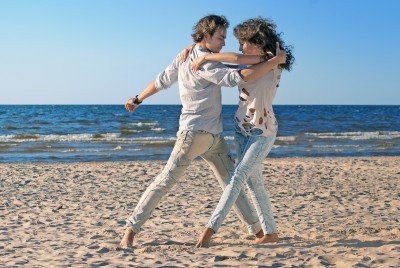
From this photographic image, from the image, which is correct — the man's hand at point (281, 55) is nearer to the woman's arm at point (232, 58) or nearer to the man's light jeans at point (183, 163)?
the woman's arm at point (232, 58)

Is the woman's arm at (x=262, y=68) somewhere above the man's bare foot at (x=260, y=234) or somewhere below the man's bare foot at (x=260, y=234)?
above

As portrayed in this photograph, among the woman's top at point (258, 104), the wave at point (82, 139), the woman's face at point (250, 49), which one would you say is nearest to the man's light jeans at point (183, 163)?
the woman's top at point (258, 104)

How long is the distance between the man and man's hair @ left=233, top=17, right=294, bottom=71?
0.51ft

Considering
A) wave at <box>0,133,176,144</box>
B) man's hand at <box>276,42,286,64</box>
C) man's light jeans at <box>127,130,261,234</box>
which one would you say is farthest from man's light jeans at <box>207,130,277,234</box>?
wave at <box>0,133,176,144</box>

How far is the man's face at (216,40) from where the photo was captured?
4684 mm

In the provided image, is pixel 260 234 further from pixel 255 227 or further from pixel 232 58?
pixel 232 58

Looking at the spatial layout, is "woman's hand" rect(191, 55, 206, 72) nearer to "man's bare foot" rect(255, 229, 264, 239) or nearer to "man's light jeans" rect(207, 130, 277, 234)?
"man's light jeans" rect(207, 130, 277, 234)

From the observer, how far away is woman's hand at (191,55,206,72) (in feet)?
15.1

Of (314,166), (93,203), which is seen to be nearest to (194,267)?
(93,203)

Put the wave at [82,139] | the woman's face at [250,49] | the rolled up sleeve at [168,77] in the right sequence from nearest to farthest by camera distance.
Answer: the woman's face at [250,49], the rolled up sleeve at [168,77], the wave at [82,139]

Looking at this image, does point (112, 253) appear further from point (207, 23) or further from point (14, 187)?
point (14, 187)

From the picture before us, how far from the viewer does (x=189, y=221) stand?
6.87m

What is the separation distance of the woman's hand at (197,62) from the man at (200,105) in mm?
42

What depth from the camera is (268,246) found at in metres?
5.07
